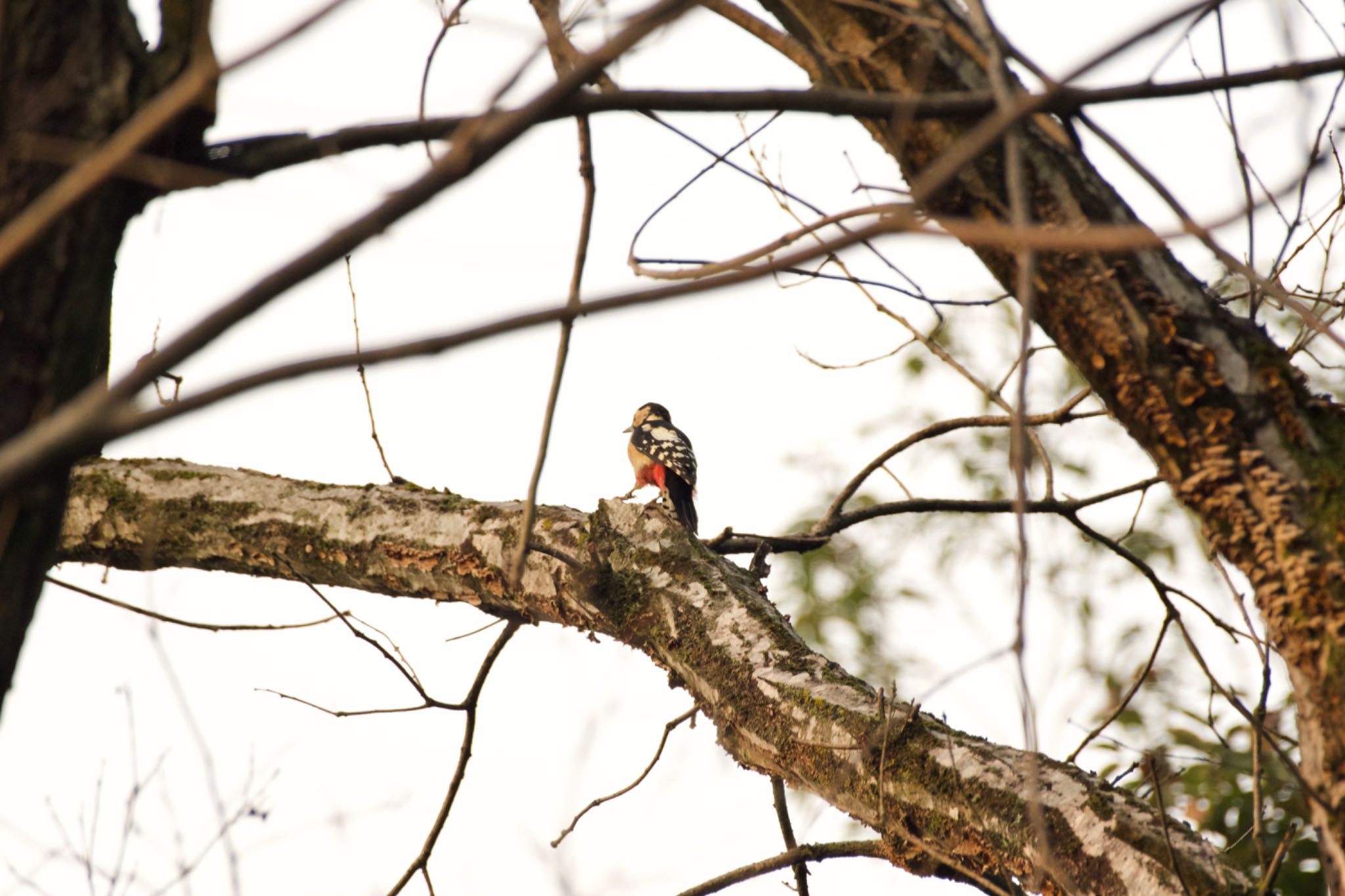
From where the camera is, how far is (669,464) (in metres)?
6.65


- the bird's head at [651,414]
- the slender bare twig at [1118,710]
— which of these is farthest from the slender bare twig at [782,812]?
the bird's head at [651,414]

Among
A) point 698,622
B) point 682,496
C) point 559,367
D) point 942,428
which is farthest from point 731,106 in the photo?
point 682,496

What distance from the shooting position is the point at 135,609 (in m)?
2.00

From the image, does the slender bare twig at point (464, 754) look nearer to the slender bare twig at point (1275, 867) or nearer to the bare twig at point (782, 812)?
the bare twig at point (782, 812)

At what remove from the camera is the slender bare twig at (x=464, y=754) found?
102 inches

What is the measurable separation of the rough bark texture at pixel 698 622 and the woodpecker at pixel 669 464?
11.6 ft

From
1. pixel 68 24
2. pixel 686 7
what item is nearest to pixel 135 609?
pixel 68 24

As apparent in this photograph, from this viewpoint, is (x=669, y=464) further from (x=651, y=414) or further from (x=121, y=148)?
(x=121, y=148)

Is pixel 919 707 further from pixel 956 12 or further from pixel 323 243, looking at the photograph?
pixel 323 243

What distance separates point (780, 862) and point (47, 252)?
6.12 ft

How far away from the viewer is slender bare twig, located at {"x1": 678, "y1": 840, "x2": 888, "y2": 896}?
2.34 metres

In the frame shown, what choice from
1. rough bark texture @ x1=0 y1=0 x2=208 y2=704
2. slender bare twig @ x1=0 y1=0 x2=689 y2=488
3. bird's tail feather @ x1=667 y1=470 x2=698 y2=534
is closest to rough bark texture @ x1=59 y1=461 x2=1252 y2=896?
slender bare twig @ x1=0 y1=0 x2=689 y2=488

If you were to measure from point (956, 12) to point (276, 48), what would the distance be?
1035mm

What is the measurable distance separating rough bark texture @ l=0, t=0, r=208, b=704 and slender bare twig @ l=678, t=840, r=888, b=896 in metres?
1.56
